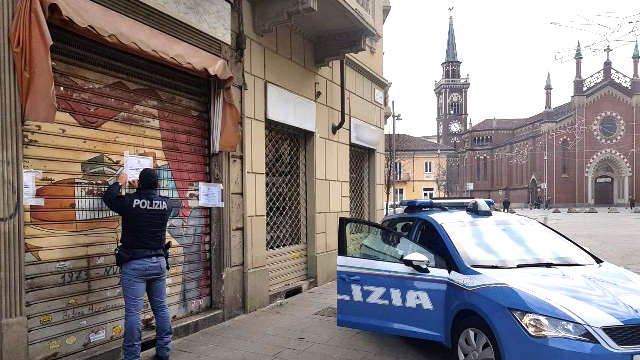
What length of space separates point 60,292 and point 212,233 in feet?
7.10

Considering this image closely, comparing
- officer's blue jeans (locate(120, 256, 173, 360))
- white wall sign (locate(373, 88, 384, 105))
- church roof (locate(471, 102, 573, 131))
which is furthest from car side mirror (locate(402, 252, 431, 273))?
church roof (locate(471, 102, 573, 131))

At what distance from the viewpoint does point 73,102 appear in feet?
14.6

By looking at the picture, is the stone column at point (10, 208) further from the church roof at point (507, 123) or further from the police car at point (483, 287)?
the church roof at point (507, 123)

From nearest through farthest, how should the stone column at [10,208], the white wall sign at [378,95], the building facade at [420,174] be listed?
the stone column at [10,208]
the white wall sign at [378,95]
the building facade at [420,174]

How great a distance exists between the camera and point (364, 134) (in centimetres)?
1088

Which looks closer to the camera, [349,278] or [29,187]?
[29,187]

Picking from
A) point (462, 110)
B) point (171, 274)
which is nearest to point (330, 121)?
point (171, 274)

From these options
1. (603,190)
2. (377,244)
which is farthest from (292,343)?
(603,190)

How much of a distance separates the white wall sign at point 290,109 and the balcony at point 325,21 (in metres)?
0.88

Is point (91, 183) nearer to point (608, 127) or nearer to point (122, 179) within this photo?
point (122, 179)

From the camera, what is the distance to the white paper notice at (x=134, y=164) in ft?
16.4

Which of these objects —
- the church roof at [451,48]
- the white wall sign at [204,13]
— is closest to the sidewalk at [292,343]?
the white wall sign at [204,13]

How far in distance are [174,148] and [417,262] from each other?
10.4ft

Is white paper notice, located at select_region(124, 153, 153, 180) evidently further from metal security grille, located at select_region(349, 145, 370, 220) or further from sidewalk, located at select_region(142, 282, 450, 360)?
metal security grille, located at select_region(349, 145, 370, 220)
